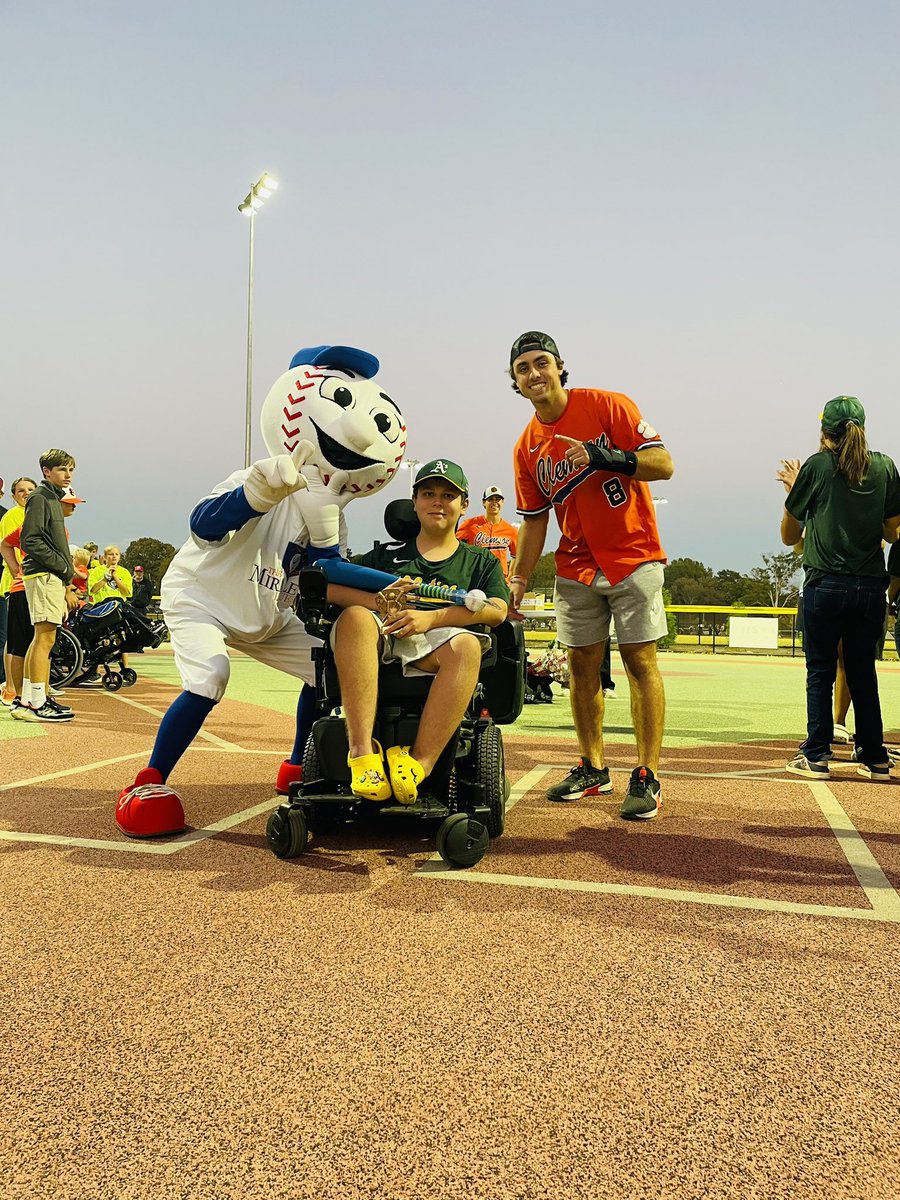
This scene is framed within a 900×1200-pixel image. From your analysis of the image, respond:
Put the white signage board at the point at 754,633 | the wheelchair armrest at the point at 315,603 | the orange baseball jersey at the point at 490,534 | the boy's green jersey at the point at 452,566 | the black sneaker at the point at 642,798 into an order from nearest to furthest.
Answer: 1. the wheelchair armrest at the point at 315,603
2. the boy's green jersey at the point at 452,566
3. the black sneaker at the point at 642,798
4. the orange baseball jersey at the point at 490,534
5. the white signage board at the point at 754,633

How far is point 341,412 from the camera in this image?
396 cm

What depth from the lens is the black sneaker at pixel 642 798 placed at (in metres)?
4.14

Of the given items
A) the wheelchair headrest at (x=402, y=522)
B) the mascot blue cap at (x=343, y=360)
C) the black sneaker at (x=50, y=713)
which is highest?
the mascot blue cap at (x=343, y=360)

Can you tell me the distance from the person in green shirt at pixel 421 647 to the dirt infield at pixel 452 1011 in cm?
39

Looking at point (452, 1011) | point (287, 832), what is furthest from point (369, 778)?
point (452, 1011)

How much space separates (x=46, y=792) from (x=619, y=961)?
11.1 ft

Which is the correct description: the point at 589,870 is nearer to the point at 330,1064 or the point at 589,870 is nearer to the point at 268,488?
the point at 330,1064

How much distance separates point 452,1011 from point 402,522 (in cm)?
229

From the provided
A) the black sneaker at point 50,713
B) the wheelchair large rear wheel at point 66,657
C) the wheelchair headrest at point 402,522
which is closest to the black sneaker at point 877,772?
the wheelchair headrest at point 402,522

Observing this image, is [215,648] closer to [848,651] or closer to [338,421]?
[338,421]

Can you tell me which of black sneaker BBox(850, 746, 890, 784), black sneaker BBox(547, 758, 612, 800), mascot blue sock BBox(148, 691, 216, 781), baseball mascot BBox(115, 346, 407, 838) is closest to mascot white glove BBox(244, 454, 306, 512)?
baseball mascot BBox(115, 346, 407, 838)

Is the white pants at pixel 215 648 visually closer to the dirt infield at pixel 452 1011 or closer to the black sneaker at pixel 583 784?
the dirt infield at pixel 452 1011

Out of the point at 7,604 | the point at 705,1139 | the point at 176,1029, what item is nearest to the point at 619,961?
the point at 705,1139

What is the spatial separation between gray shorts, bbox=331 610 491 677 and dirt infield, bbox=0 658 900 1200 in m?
0.76
